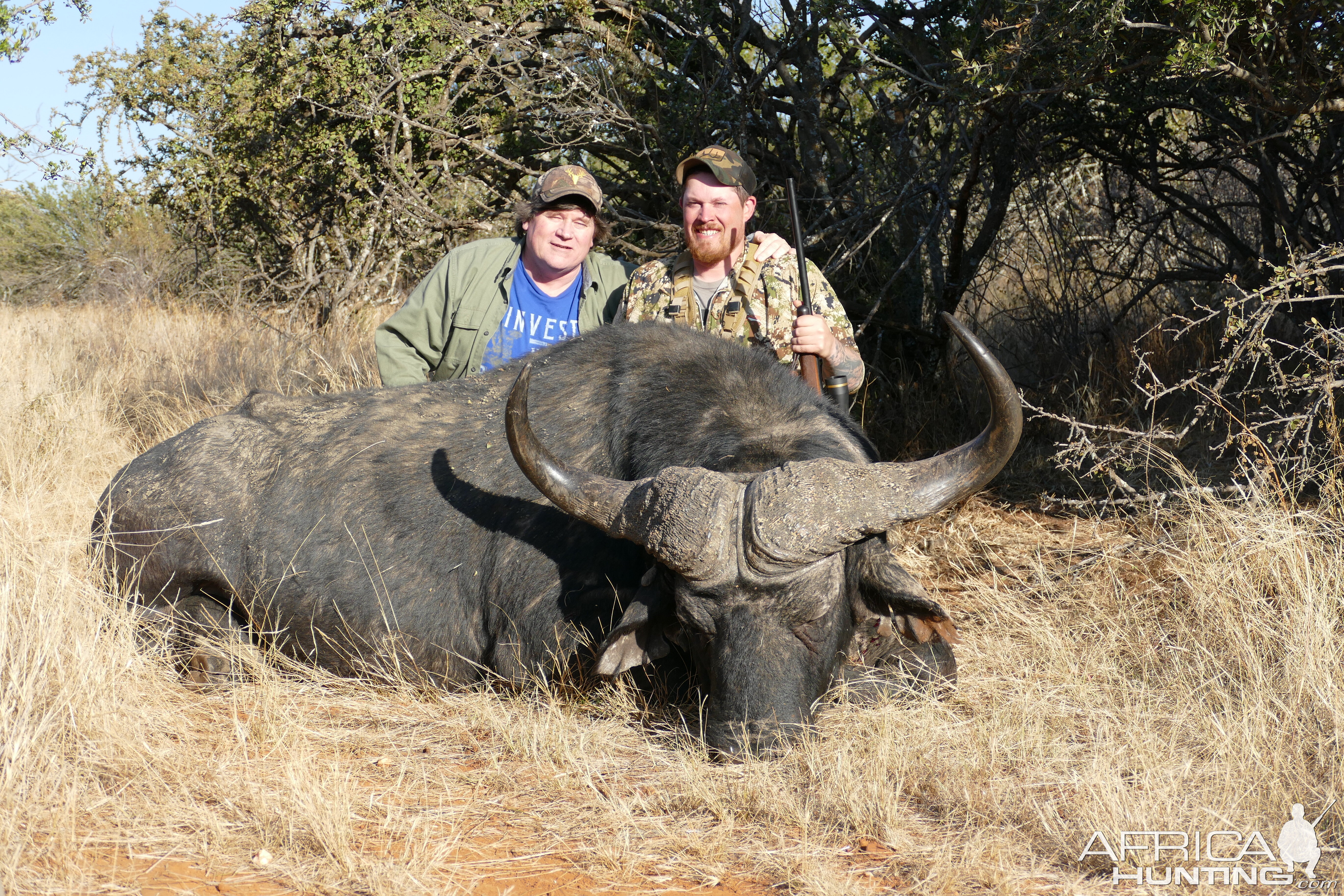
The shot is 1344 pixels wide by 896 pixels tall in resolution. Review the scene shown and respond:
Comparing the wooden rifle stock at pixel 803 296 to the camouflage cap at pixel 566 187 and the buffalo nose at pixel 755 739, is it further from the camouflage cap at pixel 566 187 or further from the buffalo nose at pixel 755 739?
the buffalo nose at pixel 755 739

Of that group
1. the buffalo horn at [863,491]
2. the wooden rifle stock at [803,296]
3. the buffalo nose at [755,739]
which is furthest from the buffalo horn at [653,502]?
the wooden rifle stock at [803,296]

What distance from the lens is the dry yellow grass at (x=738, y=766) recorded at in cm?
296

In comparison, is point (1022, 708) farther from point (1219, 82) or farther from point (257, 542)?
point (1219, 82)

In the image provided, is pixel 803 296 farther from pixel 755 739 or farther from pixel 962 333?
pixel 755 739

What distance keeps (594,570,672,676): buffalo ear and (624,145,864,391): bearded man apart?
6.90ft

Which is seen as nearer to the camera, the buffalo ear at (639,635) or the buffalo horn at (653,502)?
the buffalo horn at (653,502)

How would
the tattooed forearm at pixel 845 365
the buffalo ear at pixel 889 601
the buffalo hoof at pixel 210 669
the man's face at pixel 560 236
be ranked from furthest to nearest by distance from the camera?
the man's face at pixel 560 236 → the tattooed forearm at pixel 845 365 → the buffalo hoof at pixel 210 669 → the buffalo ear at pixel 889 601

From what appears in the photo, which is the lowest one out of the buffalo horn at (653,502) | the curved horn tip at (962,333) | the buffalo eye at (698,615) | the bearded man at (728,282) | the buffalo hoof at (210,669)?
the buffalo hoof at (210,669)

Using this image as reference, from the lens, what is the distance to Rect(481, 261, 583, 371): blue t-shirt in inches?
233

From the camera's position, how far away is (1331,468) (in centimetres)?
463

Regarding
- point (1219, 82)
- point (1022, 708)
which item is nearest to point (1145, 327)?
point (1219, 82)

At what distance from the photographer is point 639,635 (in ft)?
12.5

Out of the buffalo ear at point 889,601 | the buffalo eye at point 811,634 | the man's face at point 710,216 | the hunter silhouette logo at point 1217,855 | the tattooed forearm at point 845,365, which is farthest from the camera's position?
the man's face at point 710,216

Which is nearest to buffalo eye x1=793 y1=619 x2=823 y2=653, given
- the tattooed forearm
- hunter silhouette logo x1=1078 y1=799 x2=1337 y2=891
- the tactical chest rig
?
hunter silhouette logo x1=1078 y1=799 x2=1337 y2=891
